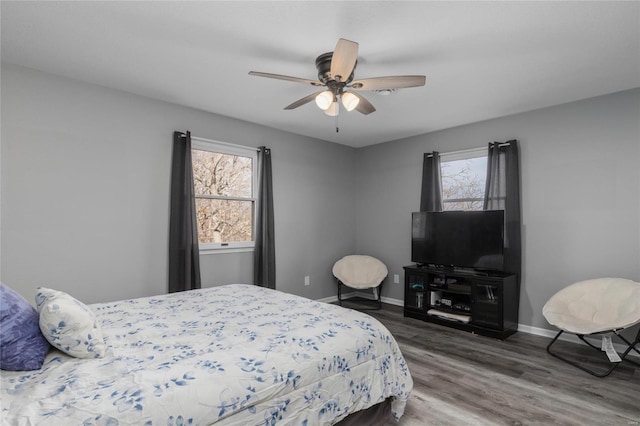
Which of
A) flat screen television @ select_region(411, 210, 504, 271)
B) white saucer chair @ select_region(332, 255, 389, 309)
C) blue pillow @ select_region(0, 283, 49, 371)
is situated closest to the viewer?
blue pillow @ select_region(0, 283, 49, 371)

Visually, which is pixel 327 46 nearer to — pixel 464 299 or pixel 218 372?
pixel 218 372

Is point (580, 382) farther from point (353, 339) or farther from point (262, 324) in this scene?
point (262, 324)

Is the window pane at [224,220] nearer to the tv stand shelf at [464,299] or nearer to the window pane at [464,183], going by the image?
the tv stand shelf at [464,299]

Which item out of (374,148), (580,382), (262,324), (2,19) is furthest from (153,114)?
(580,382)

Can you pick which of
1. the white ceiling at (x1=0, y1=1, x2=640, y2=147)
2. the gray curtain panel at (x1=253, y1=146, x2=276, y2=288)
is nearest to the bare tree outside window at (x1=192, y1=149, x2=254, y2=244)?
the gray curtain panel at (x1=253, y1=146, x2=276, y2=288)

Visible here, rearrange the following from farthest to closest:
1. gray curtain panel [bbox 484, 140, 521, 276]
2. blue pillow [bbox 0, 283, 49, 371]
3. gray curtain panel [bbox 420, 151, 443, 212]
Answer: gray curtain panel [bbox 420, 151, 443, 212]
gray curtain panel [bbox 484, 140, 521, 276]
blue pillow [bbox 0, 283, 49, 371]

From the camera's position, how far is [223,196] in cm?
417

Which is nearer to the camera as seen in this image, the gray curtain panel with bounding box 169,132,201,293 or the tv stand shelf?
the gray curtain panel with bounding box 169,132,201,293

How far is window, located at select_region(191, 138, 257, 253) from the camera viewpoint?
3.99m

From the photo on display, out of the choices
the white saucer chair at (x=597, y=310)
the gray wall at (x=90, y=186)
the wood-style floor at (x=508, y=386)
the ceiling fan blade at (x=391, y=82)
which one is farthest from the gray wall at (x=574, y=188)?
the gray wall at (x=90, y=186)

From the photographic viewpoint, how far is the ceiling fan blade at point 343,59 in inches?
77.5

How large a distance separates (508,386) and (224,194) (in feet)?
11.4

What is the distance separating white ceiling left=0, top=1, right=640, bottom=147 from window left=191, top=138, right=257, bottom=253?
0.68m

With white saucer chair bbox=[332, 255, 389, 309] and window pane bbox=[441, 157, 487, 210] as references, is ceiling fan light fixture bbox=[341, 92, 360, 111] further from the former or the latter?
white saucer chair bbox=[332, 255, 389, 309]
